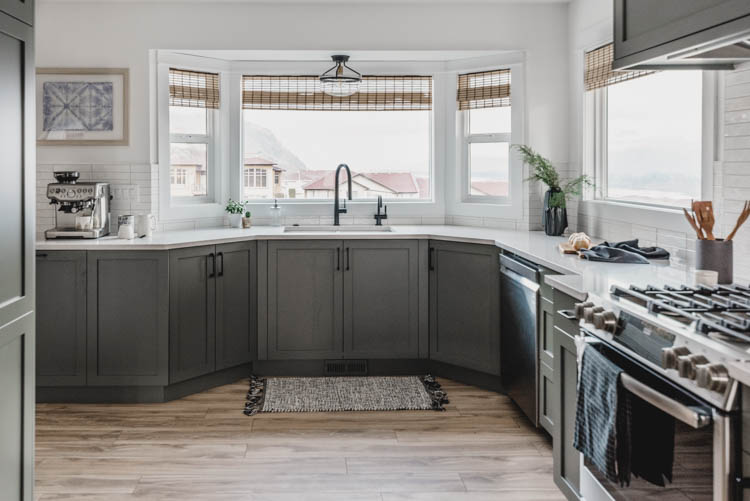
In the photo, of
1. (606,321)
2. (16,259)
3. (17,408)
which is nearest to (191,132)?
(16,259)

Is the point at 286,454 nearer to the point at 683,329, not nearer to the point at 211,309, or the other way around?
the point at 211,309

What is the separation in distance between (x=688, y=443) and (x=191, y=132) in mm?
4056

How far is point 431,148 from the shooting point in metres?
5.09

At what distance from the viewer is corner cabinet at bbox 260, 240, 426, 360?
14.3 feet

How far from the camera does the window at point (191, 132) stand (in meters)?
4.70

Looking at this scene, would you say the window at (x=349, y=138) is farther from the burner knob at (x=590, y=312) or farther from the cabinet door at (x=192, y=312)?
the burner knob at (x=590, y=312)

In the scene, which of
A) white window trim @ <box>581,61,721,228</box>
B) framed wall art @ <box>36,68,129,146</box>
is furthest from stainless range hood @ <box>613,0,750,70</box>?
framed wall art @ <box>36,68,129,146</box>

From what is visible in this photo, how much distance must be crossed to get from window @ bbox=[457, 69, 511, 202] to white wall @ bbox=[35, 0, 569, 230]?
0.81 feet

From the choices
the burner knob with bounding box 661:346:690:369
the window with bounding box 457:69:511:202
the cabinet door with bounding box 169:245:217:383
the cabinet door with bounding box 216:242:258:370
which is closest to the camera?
the burner knob with bounding box 661:346:690:369

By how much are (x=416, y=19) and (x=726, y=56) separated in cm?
251

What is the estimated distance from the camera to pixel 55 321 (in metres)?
3.87

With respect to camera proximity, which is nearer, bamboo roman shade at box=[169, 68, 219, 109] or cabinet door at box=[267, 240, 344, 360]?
cabinet door at box=[267, 240, 344, 360]

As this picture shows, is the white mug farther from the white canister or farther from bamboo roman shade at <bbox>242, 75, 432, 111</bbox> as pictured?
bamboo roman shade at <bbox>242, 75, 432, 111</bbox>

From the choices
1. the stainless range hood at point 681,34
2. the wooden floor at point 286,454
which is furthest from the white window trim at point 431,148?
the stainless range hood at point 681,34
